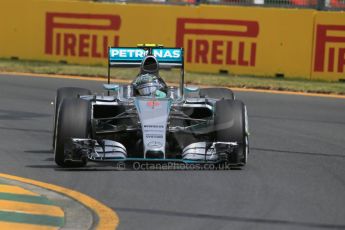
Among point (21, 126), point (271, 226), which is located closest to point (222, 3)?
point (21, 126)

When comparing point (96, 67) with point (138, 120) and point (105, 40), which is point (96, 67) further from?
point (138, 120)

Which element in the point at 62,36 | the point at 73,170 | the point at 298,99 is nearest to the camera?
the point at 73,170

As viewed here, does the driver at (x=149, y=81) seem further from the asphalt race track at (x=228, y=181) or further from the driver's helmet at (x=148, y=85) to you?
the asphalt race track at (x=228, y=181)

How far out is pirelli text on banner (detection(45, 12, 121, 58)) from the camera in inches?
814

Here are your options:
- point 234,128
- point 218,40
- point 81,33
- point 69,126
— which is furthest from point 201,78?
point 69,126

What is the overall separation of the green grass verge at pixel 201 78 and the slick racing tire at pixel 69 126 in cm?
879

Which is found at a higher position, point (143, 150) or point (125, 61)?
point (125, 61)

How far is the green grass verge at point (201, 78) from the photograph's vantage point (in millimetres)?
18688

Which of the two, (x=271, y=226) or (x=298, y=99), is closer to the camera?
(x=271, y=226)

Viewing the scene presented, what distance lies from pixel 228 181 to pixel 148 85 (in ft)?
6.67

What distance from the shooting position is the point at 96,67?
2070cm

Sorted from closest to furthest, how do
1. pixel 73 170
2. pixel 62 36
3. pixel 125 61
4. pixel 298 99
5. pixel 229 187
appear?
pixel 229 187, pixel 73 170, pixel 125 61, pixel 298 99, pixel 62 36

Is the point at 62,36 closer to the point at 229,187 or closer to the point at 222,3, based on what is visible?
the point at 222,3

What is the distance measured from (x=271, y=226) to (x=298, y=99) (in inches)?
402
